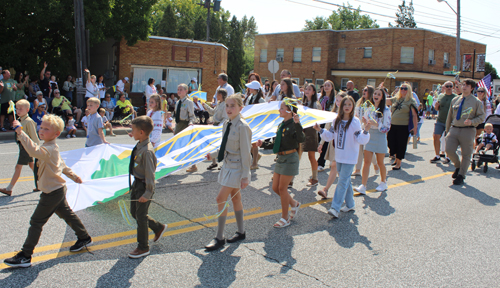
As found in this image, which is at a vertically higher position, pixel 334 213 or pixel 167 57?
pixel 167 57

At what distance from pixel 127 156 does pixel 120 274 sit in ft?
8.94

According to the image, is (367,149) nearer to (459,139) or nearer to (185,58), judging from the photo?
(459,139)

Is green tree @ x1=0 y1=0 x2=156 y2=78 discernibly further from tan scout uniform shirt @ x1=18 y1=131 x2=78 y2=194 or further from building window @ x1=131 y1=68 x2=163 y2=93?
tan scout uniform shirt @ x1=18 y1=131 x2=78 y2=194

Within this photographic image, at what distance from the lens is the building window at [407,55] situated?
1552 inches

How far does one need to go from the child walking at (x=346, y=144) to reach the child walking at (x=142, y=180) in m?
2.76

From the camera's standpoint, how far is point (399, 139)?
9.17 metres

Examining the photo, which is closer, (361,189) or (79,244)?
(79,244)

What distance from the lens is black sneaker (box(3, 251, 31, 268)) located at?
391 cm

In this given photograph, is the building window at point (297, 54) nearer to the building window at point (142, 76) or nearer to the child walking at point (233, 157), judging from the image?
the building window at point (142, 76)

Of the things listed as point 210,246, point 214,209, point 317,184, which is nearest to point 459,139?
point 317,184

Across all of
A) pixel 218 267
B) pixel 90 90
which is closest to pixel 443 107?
pixel 218 267

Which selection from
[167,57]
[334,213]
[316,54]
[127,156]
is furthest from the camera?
[316,54]

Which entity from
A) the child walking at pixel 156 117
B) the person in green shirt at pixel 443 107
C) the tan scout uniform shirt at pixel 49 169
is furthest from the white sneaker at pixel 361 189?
the tan scout uniform shirt at pixel 49 169

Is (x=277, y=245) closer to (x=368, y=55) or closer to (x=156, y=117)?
(x=156, y=117)
